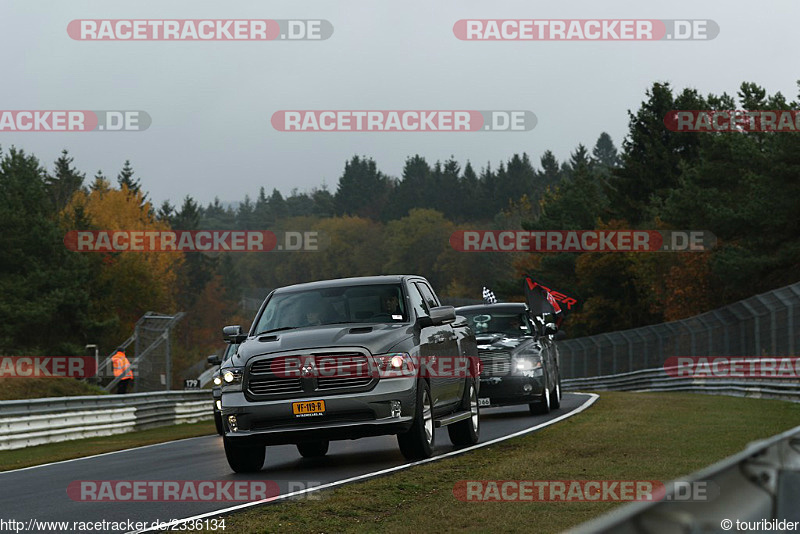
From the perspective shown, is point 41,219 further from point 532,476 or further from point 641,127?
point 532,476

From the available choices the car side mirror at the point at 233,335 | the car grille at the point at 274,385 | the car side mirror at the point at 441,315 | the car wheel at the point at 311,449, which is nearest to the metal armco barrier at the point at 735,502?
the car grille at the point at 274,385

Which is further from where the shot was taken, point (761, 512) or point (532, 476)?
point (532, 476)

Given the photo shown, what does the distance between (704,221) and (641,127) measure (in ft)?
61.5

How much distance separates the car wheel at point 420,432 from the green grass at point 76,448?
6.26 meters

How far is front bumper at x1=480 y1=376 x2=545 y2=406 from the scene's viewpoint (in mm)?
20516

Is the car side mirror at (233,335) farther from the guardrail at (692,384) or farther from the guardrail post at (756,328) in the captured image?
the guardrail post at (756,328)

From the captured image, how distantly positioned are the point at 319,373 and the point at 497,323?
9.32 meters

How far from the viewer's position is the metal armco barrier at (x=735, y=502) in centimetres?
275

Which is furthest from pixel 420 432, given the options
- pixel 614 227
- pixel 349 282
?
pixel 614 227

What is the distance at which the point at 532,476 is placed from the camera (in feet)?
35.6

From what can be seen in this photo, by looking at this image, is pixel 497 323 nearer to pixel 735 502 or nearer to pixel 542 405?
pixel 542 405

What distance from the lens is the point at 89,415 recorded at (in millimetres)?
26219

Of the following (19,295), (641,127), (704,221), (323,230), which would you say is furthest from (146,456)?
(323,230)

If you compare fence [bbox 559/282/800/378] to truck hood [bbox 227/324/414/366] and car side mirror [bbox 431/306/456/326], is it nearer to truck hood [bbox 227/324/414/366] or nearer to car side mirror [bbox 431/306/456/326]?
car side mirror [bbox 431/306/456/326]
